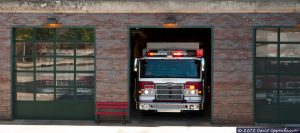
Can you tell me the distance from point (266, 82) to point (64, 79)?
7.35m

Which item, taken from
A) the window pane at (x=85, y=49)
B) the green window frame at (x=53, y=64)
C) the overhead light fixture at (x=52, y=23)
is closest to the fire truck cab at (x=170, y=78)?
the window pane at (x=85, y=49)

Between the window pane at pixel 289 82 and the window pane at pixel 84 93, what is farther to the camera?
the window pane at pixel 84 93

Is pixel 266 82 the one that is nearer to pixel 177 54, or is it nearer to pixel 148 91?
pixel 177 54

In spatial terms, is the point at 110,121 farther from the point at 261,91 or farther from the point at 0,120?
the point at 261,91

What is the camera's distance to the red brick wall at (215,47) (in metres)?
17.6

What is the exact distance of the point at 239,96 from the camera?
698 inches

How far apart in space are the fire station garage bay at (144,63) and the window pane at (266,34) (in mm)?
35

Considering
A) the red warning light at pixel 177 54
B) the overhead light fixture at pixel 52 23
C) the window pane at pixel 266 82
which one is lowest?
the window pane at pixel 266 82

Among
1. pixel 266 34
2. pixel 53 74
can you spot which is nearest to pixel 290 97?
pixel 266 34

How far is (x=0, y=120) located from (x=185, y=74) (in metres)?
7.09

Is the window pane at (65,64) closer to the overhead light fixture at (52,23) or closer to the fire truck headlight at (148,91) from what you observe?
the overhead light fixture at (52,23)

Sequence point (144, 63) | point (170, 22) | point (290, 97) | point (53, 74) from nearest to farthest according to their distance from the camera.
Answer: point (170, 22) → point (290, 97) → point (53, 74) → point (144, 63)

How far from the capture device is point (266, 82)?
1786 centimetres

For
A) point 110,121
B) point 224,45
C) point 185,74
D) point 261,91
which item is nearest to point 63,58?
point 110,121
